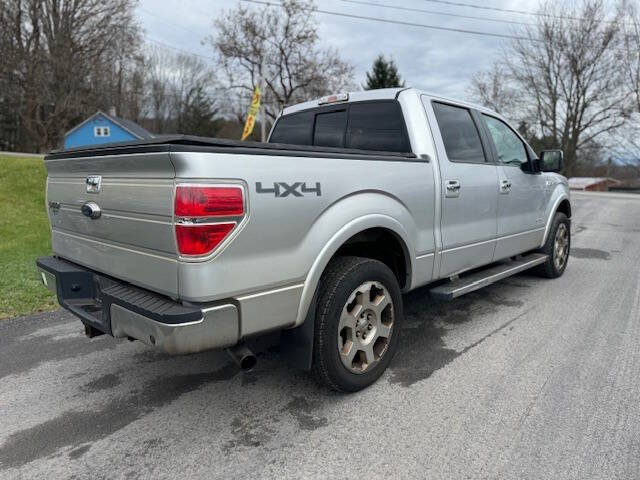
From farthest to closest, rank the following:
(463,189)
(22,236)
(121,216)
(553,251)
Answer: (22,236) < (553,251) < (463,189) < (121,216)

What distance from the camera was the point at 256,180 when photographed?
2.25 m

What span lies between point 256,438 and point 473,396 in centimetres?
140

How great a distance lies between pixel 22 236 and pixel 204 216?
7.78 meters

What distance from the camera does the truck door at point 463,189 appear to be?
12.0 feet

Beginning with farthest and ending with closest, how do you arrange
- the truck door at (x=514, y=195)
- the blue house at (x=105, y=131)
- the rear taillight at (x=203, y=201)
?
the blue house at (x=105, y=131) < the truck door at (x=514, y=195) < the rear taillight at (x=203, y=201)

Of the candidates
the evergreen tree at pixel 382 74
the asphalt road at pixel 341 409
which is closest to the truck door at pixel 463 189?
the asphalt road at pixel 341 409

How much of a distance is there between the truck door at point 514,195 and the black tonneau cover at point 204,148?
190 centimetres

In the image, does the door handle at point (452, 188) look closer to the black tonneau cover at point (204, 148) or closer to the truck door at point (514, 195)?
the black tonneau cover at point (204, 148)

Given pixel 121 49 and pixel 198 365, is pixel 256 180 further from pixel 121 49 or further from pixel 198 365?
pixel 121 49

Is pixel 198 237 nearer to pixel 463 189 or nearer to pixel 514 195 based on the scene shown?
pixel 463 189

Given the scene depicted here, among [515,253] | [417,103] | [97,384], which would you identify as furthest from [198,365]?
[515,253]

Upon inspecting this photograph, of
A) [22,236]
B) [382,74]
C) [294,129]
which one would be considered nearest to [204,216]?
[294,129]

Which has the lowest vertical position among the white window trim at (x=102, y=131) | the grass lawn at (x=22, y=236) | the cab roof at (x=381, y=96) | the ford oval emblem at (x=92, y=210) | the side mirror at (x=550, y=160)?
the grass lawn at (x=22, y=236)

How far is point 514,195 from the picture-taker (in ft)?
15.2
